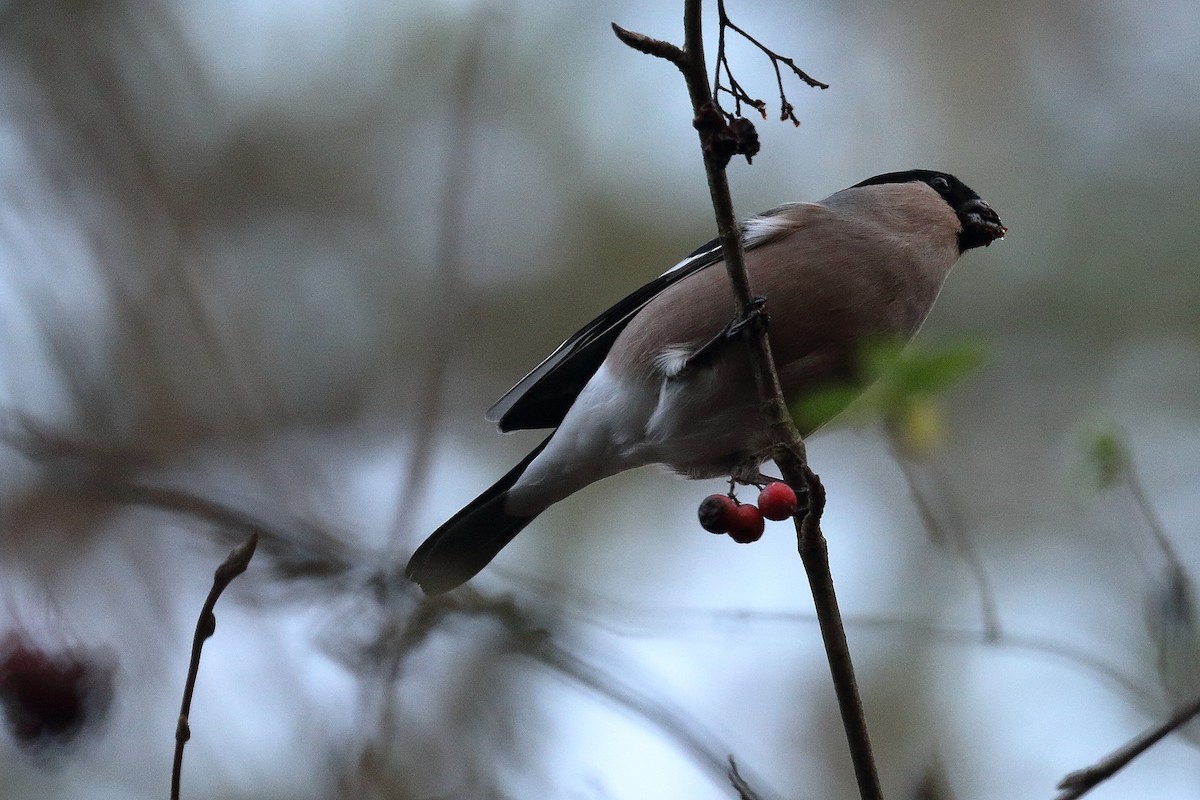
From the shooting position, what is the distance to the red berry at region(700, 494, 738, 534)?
11.3ft

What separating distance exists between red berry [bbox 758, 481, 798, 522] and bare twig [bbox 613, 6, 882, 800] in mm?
339

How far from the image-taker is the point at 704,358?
3812 millimetres

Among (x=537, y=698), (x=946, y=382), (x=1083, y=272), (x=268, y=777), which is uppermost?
(x=946, y=382)

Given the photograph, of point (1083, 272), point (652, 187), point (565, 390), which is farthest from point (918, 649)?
point (565, 390)

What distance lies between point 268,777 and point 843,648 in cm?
203

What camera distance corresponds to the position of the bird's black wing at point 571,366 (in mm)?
4355

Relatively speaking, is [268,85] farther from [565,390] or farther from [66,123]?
[565,390]

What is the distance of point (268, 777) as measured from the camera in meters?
3.58

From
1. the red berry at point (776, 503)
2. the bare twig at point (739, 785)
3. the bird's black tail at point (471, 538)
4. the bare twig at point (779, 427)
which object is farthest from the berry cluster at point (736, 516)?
the bare twig at point (739, 785)

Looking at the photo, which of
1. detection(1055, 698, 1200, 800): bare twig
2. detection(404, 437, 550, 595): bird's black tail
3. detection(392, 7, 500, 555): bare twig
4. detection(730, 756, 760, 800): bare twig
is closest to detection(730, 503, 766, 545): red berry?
detection(392, 7, 500, 555): bare twig

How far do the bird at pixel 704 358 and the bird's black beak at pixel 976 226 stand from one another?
0.54 feet

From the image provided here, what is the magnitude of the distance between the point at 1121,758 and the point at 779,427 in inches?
50.1

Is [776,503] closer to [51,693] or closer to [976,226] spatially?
[51,693]

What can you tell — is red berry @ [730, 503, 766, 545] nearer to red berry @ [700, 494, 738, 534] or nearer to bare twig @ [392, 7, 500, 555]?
red berry @ [700, 494, 738, 534]
